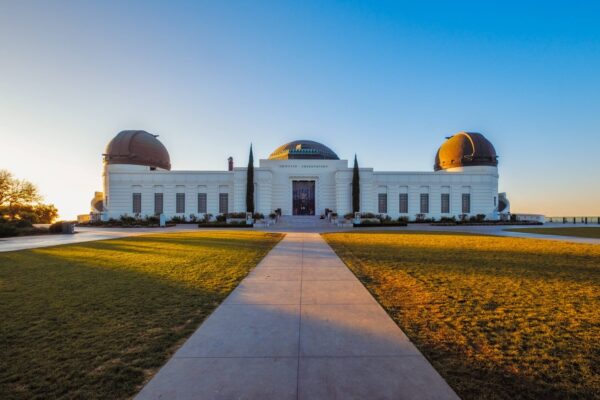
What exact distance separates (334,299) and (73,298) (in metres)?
5.05

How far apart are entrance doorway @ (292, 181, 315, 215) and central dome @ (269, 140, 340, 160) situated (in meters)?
5.74

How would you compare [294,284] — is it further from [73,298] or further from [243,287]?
[73,298]

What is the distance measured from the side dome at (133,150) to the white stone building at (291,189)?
131 mm

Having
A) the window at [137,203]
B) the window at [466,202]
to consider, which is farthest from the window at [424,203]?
the window at [137,203]

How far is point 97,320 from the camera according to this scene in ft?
14.2

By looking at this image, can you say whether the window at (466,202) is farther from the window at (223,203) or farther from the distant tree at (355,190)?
the window at (223,203)

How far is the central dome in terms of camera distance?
1722 inches

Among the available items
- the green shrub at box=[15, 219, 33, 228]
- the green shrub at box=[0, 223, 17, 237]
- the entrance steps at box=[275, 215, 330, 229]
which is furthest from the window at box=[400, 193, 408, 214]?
the green shrub at box=[15, 219, 33, 228]

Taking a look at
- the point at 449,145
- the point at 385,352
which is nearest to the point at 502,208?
the point at 449,145

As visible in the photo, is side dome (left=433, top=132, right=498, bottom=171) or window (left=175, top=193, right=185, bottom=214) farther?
side dome (left=433, top=132, right=498, bottom=171)

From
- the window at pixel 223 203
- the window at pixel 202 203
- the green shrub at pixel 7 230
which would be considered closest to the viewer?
the green shrub at pixel 7 230

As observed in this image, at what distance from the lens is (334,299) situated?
5.31 metres

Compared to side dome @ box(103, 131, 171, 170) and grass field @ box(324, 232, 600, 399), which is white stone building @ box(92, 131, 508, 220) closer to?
side dome @ box(103, 131, 171, 170)

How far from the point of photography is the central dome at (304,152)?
43.7 meters
